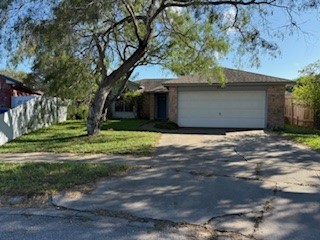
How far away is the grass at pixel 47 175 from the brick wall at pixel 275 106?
13.0m

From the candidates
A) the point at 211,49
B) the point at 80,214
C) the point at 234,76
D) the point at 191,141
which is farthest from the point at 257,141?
the point at 80,214

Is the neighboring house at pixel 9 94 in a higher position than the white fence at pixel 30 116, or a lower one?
higher

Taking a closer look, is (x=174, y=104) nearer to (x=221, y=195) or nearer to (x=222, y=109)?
(x=222, y=109)

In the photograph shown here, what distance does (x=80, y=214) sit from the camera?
5.44 meters

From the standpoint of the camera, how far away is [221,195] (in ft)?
21.2

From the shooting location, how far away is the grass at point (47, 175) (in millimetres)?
6660

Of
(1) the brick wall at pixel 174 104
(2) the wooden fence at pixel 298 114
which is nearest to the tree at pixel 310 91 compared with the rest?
(2) the wooden fence at pixel 298 114

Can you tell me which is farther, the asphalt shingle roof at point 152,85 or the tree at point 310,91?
the asphalt shingle roof at point 152,85

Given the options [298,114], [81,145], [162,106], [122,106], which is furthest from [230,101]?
[122,106]

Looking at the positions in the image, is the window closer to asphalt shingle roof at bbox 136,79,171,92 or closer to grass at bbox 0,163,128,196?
asphalt shingle roof at bbox 136,79,171,92

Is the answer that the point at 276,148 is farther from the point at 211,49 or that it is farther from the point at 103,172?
the point at 103,172

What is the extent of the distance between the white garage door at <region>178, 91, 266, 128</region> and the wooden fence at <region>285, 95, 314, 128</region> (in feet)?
10.7

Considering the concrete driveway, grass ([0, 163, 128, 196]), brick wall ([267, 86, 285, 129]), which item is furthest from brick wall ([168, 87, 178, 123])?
grass ([0, 163, 128, 196])

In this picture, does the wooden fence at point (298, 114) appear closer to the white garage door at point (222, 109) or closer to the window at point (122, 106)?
the white garage door at point (222, 109)
